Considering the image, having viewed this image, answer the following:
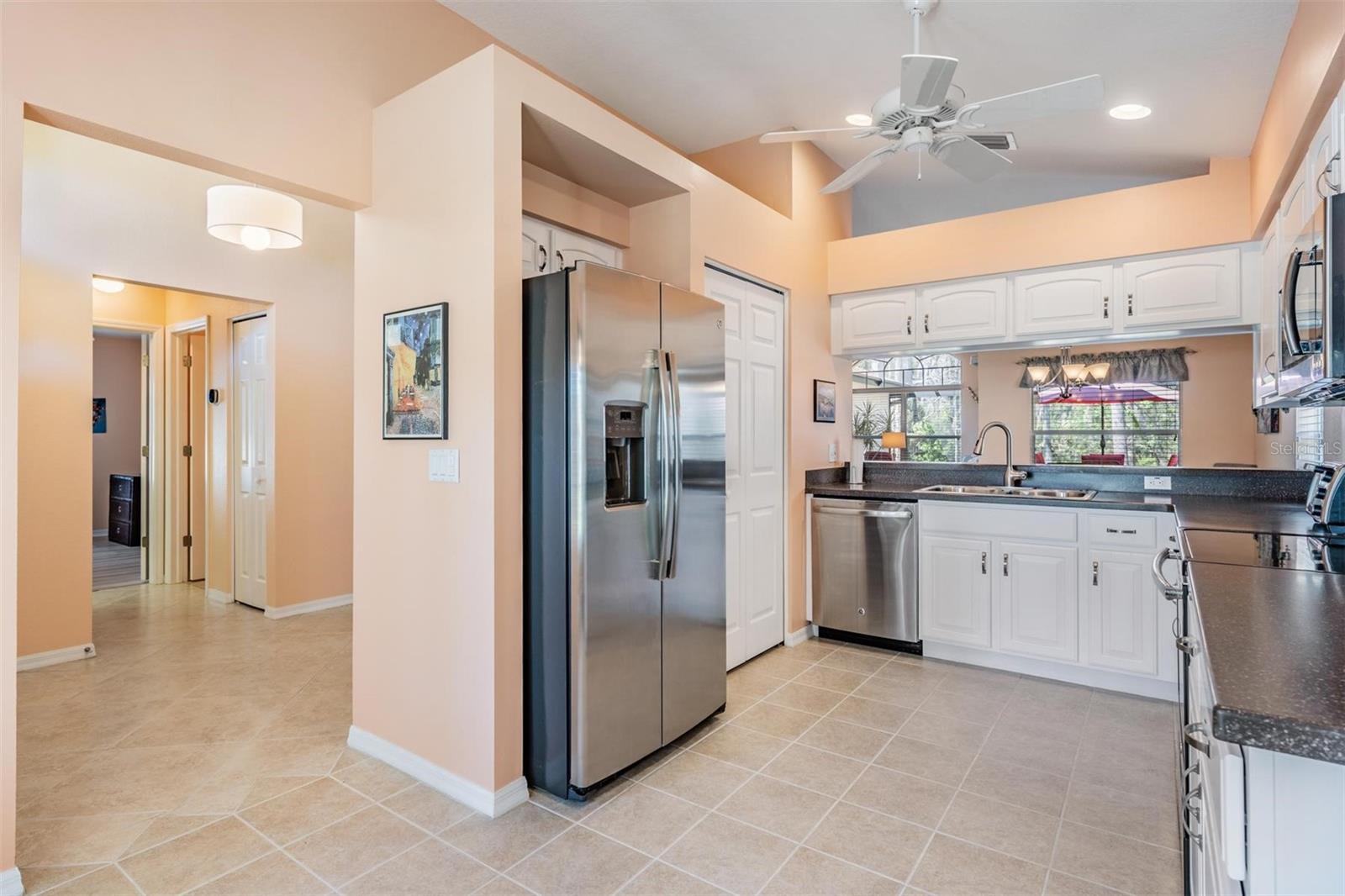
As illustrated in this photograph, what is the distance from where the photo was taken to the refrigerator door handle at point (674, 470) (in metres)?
2.61

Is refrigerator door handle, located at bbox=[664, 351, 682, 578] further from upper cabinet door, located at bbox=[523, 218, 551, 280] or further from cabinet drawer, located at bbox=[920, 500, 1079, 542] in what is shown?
cabinet drawer, located at bbox=[920, 500, 1079, 542]

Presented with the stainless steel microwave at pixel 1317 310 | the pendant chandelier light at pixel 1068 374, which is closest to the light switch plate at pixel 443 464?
the stainless steel microwave at pixel 1317 310

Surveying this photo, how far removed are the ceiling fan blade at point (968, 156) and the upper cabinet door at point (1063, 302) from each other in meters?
1.09

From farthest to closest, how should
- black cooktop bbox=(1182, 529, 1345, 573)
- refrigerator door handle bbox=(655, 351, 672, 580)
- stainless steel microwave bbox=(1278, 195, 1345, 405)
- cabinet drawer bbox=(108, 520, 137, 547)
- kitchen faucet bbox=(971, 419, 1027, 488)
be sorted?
cabinet drawer bbox=(108, 520, 137, 547), kitchen faucet bbox=(971, 419, 1027, 488), refrigerator door handle bbox=(655, 351, 672, 580), black cooktop bbox=(1182, 529, 1345, 573), stainless steel microwave bbox=(1278, 195, 1345, 405)

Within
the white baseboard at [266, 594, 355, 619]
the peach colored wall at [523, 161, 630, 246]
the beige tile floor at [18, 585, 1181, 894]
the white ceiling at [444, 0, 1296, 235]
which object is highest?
the white ceiling at [444, 0, 1296, 235]

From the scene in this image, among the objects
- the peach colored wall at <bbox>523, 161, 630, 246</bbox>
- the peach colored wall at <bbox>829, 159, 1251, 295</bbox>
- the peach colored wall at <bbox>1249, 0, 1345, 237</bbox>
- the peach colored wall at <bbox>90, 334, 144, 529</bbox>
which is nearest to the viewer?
the peach colored wall at <bbox>1249, 0, 1345, 237</bbox>

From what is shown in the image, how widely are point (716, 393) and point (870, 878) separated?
1.78 metres

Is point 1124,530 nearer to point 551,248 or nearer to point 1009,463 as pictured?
point 1009,463

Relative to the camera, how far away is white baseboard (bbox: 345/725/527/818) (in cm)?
228

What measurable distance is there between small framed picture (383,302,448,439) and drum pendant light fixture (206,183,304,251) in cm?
149

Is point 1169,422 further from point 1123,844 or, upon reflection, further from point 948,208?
point 1123,844

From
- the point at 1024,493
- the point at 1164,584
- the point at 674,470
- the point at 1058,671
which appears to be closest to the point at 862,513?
the point at 1024,493

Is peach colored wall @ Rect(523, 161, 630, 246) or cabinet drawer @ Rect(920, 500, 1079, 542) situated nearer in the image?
peach colored wall @ Rect(523, 161, 630, 246)

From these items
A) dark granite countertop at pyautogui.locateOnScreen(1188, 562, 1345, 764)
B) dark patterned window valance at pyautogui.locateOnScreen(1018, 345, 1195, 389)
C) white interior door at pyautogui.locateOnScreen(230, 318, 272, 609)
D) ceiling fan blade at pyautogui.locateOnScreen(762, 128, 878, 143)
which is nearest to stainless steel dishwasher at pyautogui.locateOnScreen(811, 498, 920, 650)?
dark patterned window valance at pyautogui.locateOnScreen(1018, 345, 1195, 389)
